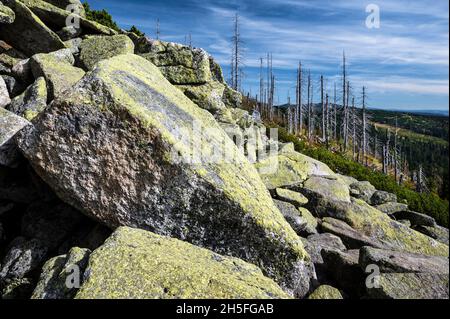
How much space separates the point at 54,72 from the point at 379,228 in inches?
552

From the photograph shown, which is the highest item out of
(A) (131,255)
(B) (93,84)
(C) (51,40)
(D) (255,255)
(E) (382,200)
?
(C) (51,40)

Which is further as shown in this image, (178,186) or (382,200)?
(382,200)

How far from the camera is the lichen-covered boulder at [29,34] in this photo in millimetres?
15234

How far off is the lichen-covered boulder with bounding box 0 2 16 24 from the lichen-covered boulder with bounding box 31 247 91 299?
1217cm

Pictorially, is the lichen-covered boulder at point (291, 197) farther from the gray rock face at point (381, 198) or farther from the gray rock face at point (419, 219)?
the gray rock face at point (381, 198)

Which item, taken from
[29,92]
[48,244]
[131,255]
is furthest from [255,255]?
[29,92]

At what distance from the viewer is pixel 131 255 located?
6.15 meters

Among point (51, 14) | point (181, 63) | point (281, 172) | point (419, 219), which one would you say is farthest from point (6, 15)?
point (419, 219)

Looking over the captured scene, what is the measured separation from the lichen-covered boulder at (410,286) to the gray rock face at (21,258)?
25.9 feet

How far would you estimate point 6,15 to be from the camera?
1423cm

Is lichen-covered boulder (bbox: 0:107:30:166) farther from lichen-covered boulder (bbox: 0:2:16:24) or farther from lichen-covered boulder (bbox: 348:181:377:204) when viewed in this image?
lichen-covered boulder (bbox: 348:181:377:204)

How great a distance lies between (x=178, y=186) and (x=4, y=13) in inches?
483
